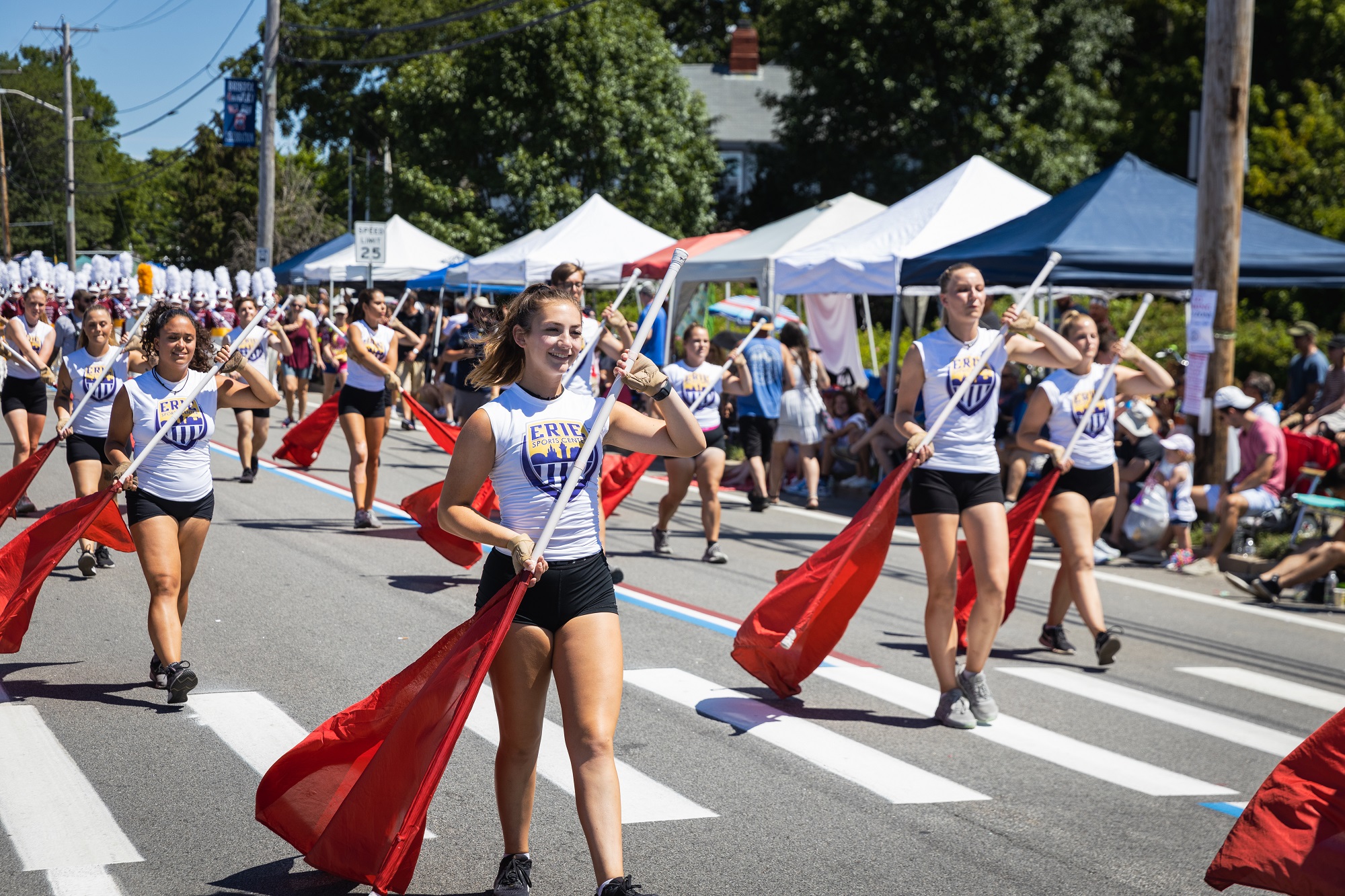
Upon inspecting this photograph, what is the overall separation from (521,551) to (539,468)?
1.00 ft

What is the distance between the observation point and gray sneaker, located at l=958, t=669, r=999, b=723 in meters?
6.68

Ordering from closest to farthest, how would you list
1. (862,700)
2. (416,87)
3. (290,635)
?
(862,700), (290,635), (416,87)

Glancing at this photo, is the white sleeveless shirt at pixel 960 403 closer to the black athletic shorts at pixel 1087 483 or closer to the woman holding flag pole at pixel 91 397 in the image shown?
the black athletic shorts at pixel 1087 483

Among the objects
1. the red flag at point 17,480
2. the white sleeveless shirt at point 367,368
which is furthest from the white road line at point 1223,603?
the red flag at point 17,480

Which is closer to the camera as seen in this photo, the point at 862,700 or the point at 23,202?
the point at 862,700

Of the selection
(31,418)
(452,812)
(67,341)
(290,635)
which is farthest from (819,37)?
(452,812)

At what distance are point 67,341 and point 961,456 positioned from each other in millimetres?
12710

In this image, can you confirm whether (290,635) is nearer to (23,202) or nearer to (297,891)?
(297,891)

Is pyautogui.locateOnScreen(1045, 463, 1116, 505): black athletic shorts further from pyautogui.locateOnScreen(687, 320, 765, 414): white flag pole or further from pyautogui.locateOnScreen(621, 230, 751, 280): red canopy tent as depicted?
pyautogui.locateOnScreen(621, 230, 751, 280): red canopy tent

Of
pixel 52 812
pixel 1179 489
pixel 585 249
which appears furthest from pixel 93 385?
pixel 585 249

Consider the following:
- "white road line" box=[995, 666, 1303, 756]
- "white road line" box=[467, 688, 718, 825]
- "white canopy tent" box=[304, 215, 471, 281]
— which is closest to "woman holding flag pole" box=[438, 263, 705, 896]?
"white road line" box=[467, 688, 718, 825]

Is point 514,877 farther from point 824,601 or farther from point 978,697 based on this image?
point 978,697

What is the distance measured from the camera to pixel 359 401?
11.2m

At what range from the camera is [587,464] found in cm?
416
